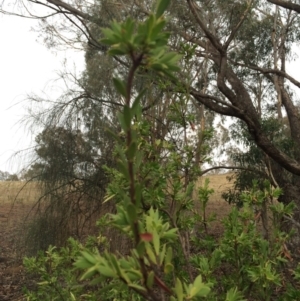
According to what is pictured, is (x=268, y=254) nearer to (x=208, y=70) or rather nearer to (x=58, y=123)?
(x=58, y=123)

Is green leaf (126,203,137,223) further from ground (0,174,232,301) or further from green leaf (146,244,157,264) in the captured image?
ground (0,174,232,301)

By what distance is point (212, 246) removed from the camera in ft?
8.49

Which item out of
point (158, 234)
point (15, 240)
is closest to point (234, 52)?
point (15, 240)

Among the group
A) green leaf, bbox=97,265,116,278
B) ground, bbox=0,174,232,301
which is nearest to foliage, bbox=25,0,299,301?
green leaf, bbox=97,265,116,278

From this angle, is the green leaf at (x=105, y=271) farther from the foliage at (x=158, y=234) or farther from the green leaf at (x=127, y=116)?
the green leaf at (x=127, y=116)

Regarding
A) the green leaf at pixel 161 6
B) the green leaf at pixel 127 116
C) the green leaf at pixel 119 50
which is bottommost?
the green leaf at pixel 127 116

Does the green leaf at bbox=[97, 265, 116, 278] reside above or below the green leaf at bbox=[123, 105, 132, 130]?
below

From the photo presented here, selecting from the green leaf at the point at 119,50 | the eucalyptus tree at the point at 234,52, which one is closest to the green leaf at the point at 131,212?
the green leaf at the point at 119,50

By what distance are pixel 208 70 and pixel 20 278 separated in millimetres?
7093

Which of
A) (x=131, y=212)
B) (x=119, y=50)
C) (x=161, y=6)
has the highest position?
(x=161, y=6)

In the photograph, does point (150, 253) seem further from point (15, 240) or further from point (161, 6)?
point (15, 240)

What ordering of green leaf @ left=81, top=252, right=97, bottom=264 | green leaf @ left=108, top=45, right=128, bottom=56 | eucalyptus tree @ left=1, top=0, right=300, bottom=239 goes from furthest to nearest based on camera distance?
eucalyptus tree @ left=1, top=0, right=300, bottom=239, green leaf @ left=81, top=252, right=97, bottom=264, green leaf @ left=108, top=45, right=128, bottom=56

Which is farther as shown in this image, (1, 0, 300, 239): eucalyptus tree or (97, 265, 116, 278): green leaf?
(1, 0, 300, 239): eucalyptus tree

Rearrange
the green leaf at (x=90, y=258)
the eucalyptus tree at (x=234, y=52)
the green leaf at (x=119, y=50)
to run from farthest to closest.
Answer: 1. the eucalyptus tree at (x=234, y=52)
2. the green leaf at (x=90, y=258)
3. the green leaf at (x=119, y=50)
